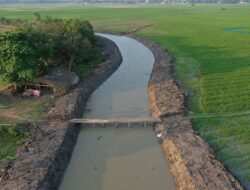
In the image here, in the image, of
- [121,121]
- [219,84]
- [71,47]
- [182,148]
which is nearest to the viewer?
[182,148]

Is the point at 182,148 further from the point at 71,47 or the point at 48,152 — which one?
the point at 71,47

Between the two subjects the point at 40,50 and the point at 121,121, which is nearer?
the point at 121,121

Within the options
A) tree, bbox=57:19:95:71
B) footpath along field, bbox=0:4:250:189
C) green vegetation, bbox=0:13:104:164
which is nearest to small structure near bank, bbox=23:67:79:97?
green vegetation, bbox=0:13:104:164

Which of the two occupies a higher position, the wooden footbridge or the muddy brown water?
the wooden footbridge

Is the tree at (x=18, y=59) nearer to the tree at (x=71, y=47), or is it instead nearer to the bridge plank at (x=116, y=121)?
the tree at (x=71, y=47)

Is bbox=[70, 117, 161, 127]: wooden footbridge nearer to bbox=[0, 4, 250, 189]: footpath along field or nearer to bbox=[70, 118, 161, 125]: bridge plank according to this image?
bbox=[70, 118, 161, 125]: bridge plank

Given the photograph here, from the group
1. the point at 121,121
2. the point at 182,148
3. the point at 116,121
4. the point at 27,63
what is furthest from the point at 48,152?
the point at 27,63

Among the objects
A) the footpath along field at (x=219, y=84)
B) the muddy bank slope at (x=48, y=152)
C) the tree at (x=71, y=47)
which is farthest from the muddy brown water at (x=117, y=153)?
the tree at (x=71, y=47)
